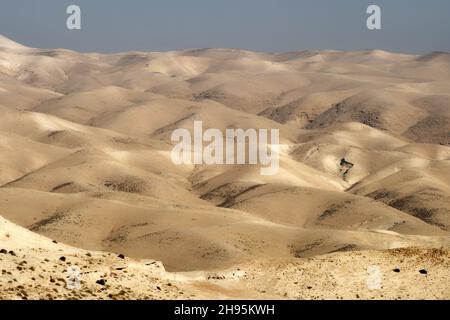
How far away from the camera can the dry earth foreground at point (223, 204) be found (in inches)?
795

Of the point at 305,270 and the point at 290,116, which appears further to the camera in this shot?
the point at 290,116

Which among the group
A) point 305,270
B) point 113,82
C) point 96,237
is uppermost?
point 305,270

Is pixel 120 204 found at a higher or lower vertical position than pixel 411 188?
higher

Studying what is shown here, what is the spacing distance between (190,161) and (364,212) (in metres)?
29.4

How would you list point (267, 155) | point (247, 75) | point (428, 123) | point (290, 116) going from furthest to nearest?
point (247, 75) → point (290, 116) → point (428, 123) → point (267, 155)

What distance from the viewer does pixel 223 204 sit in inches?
2544

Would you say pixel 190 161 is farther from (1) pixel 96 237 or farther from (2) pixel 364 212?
(1) pixel 96 237

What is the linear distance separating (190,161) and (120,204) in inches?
1253

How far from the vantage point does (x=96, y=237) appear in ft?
151

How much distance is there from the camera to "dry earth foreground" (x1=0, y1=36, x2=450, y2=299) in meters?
20.2

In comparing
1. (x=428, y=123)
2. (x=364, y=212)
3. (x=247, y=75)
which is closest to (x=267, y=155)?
(x=364, y=212)

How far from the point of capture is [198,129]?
114875mm

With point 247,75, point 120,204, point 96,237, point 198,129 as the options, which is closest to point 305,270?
point 96,237

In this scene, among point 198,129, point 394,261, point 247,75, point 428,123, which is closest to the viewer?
point 394,261
